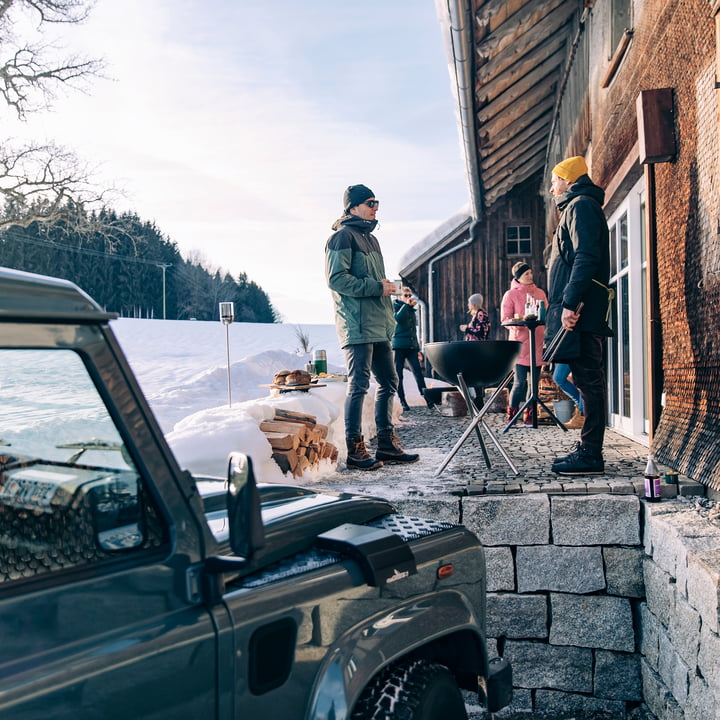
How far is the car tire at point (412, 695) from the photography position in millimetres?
1495

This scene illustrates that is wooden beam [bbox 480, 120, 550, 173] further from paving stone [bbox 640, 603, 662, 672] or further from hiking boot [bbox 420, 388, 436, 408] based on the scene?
paving stone [bbox 640, 603, 662, 672]

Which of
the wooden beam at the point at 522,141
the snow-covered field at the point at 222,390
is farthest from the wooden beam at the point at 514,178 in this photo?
the snow-covered field at the point at 222,390

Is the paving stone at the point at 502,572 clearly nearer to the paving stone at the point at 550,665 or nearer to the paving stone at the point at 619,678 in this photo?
the paving stone at the point at 550,665

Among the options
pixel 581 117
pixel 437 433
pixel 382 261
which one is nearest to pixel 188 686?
pixel 382 261

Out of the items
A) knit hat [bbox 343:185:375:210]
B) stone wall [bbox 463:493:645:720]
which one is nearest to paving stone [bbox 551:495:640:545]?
stone wall [bbox 463:493:645:720]

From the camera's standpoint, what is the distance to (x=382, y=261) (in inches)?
207

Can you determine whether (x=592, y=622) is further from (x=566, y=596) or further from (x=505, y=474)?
(x=505, y=474)

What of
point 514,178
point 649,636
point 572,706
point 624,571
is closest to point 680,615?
point 649,636

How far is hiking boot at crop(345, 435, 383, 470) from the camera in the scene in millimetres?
5125

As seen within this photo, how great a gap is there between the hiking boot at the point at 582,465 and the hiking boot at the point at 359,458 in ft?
4.27

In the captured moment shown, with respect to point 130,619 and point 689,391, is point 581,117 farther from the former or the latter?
point 130,619

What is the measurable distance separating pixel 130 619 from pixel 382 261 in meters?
4.34

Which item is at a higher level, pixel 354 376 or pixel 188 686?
pixel 354 376

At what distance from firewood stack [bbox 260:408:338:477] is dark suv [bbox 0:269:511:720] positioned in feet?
11.2
